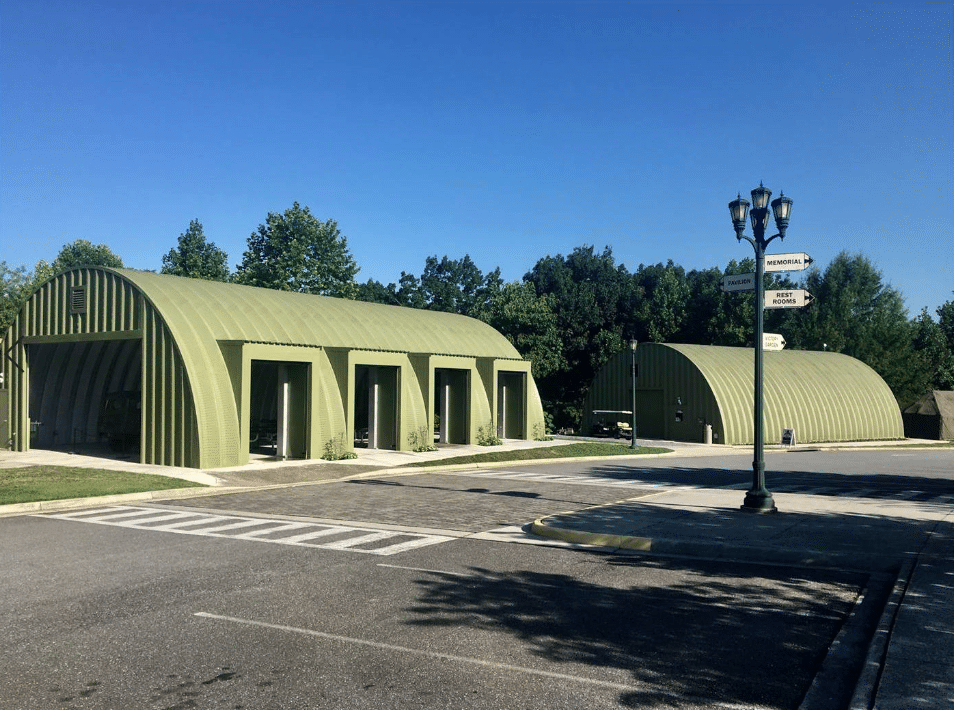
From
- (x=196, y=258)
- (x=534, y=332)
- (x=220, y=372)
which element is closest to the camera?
(x=220, y=372)

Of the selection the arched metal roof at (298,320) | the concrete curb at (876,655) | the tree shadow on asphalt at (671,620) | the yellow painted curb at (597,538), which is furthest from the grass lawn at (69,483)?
the concrete curb at (876,655)

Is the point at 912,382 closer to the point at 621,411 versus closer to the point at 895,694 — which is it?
the point at 621,411

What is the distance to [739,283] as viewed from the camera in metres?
17.2

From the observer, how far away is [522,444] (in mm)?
38812

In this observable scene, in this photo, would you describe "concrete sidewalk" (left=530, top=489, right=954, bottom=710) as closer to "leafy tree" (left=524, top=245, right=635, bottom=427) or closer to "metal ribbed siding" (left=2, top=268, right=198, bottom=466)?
"metal ribbed siding" (left=2, top=268, right=198, bottom=466)

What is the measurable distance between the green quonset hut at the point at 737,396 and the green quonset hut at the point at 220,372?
13133 millimetres

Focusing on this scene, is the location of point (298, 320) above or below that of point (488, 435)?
above

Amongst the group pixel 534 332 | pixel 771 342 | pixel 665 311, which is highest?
pixel 665 311

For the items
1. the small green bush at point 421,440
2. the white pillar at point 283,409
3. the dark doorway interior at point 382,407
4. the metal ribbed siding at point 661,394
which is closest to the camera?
the white pillar at point 283,409

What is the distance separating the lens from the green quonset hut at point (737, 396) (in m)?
45.3

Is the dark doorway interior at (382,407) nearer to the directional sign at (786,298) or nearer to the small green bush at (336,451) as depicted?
the small green bush at (336,451)

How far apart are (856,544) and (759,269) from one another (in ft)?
19.3

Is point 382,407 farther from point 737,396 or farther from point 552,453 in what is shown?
point 737,396

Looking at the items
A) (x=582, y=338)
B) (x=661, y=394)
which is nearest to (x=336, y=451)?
(x=661, y=394)
